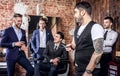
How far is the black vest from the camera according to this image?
128 inches

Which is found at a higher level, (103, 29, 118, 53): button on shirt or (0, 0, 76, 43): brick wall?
(0, 0, 76, 43): brick wall

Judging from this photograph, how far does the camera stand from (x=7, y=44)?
516 centimetres

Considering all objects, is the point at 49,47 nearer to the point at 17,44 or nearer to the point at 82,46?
the point at 17,44

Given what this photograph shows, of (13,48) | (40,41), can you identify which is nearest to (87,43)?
(13,48)

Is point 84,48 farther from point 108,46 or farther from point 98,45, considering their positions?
point 108,46

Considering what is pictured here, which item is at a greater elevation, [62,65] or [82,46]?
[82,46]

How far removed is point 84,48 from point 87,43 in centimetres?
7

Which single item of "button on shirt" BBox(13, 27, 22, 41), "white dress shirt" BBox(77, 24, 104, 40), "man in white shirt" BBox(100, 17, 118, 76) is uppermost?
"white dress shirt" BBox(77, 24, 104, 40)

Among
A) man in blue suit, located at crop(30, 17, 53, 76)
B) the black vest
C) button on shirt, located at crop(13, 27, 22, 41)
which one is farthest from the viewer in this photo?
man in blue suit, located at crop(30, 17, 53, 76)

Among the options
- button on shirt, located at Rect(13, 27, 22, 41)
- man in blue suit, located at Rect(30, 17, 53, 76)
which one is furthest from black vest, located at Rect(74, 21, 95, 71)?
man in blue suit, located at Rect(30, 17, 53, 76)

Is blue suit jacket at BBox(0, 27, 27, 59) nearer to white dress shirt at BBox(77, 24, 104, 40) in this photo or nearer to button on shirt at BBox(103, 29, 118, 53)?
button on shirt at BBox(103, 29, 118, 53)

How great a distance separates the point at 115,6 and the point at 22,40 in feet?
8.24

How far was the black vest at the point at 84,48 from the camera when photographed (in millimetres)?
3252

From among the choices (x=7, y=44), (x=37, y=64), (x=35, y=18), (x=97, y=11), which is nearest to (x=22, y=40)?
(x=7, y=44)
